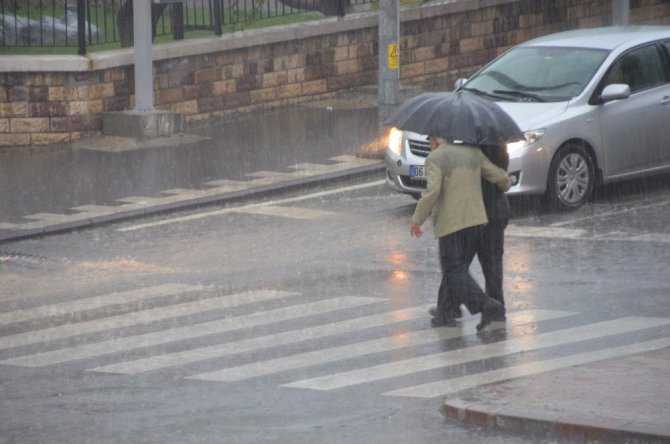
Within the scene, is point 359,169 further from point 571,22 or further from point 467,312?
point 571,22

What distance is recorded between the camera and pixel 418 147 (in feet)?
51.4

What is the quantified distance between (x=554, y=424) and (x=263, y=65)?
1519cm

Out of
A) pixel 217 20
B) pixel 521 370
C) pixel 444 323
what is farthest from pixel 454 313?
pixel 217 20

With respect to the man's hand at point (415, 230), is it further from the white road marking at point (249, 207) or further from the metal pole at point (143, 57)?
the metal pole at point (143, 57)

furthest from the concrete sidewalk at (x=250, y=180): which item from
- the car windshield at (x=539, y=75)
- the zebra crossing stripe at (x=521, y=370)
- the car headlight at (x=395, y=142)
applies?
the car windshield at (x=539, y=75)

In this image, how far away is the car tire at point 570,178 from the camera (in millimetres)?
15398

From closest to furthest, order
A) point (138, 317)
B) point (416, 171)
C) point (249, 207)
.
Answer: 1. point (138, 317)
2. point (416, 171)
3. point (249, 207)

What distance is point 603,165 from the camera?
15906 millimetres

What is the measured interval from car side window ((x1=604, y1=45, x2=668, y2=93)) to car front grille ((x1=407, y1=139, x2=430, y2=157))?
82.7 inches

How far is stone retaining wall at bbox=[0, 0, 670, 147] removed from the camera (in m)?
20.3

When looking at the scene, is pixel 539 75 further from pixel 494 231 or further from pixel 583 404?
pixel 583 404

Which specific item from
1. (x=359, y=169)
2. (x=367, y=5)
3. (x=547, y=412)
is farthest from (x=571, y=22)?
(x=547, y=412)

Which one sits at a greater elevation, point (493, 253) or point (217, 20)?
point (217, 20)

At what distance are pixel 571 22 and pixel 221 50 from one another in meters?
8.70
